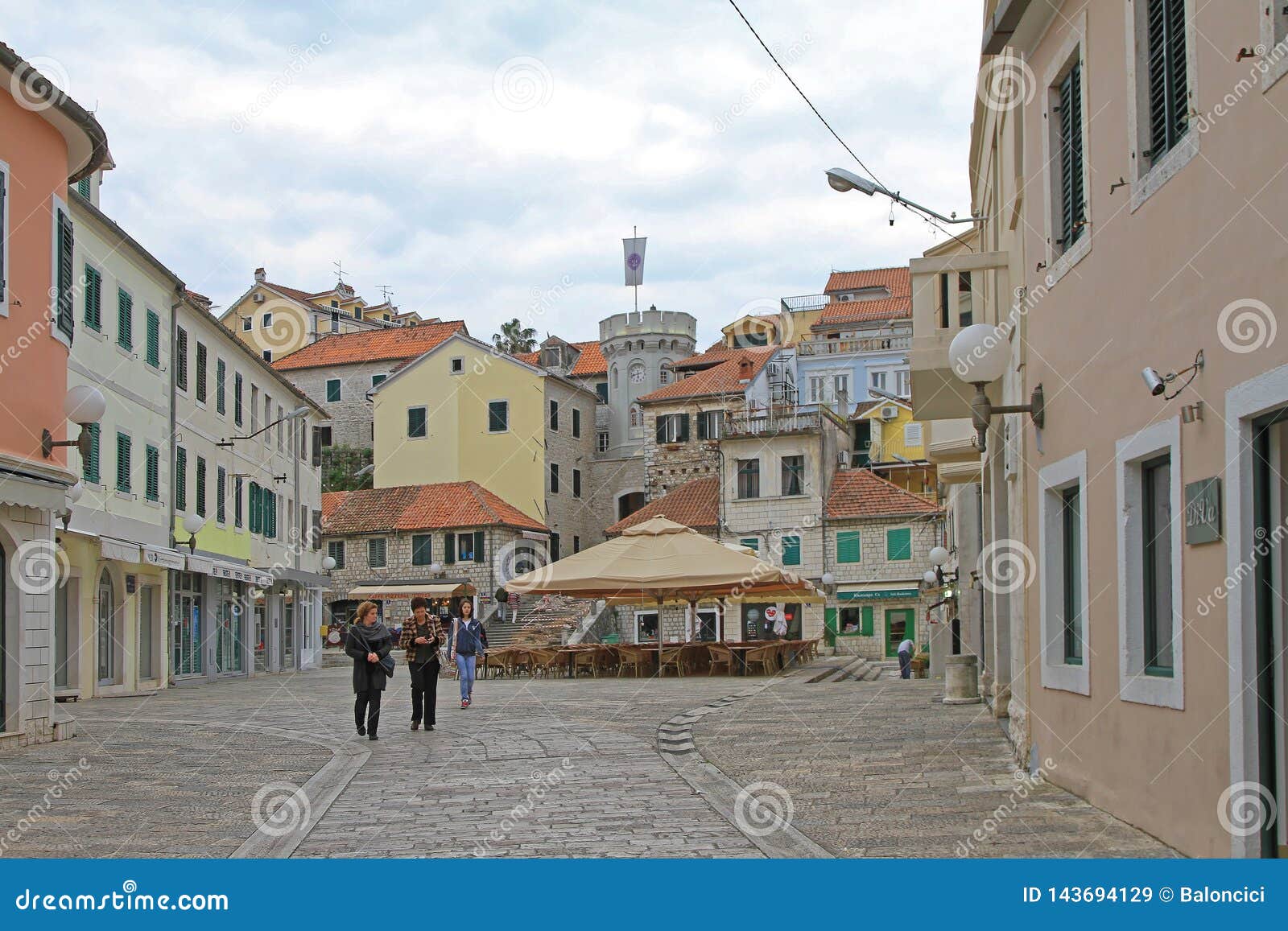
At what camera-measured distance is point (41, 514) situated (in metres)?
15.0

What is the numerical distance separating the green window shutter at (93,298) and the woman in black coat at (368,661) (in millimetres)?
12709

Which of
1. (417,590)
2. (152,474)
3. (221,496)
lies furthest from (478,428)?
(152,474)

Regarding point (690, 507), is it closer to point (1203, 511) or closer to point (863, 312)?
point (863, 312)

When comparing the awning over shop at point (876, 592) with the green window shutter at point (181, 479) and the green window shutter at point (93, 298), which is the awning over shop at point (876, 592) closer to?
the green window shutter at point (181, 479)

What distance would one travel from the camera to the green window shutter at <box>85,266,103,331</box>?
982 inches

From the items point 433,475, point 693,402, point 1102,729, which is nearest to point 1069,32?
point 1102,729

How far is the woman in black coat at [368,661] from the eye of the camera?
48.4 ft

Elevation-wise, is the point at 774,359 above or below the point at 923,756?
above

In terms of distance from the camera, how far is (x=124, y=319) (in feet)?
89.2

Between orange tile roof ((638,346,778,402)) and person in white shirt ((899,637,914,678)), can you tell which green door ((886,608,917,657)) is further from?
person in white shirt ((899,637,914,678))

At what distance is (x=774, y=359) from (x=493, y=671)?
117 feet

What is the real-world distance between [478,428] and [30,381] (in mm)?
48980

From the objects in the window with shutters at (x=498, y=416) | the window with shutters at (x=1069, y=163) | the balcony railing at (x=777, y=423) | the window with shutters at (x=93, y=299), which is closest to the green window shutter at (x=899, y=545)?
the balcony railing at (x=777, y=423)

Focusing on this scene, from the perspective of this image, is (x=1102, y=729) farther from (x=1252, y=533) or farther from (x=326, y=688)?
(x=326, y=688)
